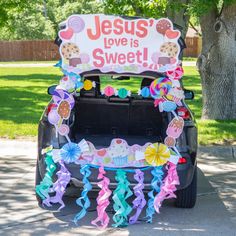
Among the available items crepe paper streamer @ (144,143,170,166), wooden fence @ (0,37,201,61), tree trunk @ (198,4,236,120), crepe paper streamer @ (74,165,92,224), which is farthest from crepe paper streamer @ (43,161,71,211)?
wooden fence @ (0,37,201,61)

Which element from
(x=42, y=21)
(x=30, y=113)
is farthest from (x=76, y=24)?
(x=42, y=21)

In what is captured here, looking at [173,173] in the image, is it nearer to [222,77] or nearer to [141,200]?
[141,200]

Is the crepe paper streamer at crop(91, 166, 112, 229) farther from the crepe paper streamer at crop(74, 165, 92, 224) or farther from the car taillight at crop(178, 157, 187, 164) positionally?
the car taillight at crop(178, 157, 187, 164)

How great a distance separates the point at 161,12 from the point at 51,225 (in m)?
8.34

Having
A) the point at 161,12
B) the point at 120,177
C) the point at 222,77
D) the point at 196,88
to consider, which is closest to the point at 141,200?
the point at 120,177

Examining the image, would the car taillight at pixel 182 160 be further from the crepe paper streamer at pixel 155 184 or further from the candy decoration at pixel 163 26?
the candy decoration at pixel 163 26

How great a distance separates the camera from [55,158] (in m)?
5.18

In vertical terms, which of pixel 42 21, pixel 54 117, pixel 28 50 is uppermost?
pixel 42 21

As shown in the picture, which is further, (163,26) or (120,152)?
(120,152)

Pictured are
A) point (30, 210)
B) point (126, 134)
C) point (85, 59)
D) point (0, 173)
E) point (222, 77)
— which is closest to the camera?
point (85, 59)

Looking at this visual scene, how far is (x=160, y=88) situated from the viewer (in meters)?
5.15

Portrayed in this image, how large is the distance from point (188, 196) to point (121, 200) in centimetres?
91

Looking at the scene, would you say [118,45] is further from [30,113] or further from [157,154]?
[30,113]

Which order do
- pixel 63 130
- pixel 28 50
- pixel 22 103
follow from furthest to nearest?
pixel 28 50 < pixel 22 103 < pixel 63 130
